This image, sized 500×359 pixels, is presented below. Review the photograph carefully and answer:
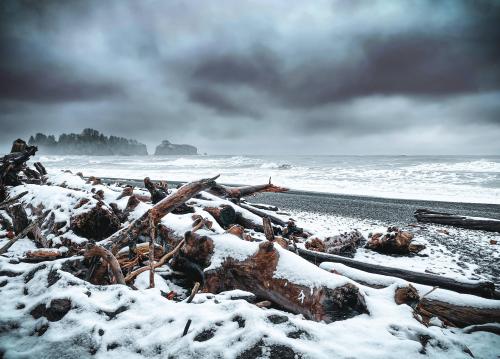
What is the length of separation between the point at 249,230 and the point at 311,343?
4.72 m

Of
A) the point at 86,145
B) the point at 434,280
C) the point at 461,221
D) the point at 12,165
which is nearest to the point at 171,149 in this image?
the point at 86,145

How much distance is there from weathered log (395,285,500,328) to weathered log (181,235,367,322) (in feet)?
2.19

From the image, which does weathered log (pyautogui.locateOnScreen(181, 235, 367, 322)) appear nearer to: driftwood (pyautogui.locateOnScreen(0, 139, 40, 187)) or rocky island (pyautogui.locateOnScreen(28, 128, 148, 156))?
driftwood (pyautogui.locateOnScreen(0, 139, 40, 187))

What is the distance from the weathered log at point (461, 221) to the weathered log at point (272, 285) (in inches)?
324

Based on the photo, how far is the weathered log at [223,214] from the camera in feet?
20.1

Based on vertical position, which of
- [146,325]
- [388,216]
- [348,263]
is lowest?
[388,216]

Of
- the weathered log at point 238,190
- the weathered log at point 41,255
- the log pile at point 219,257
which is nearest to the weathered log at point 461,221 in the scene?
the log pile at point 219,257

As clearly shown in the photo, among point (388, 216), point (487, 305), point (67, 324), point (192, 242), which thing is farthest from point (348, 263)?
point (388, 216)

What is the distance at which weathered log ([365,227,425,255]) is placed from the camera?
550 cm

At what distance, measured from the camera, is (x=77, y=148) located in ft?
390

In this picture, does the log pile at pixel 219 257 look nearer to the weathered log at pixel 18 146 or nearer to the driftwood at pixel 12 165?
the driftwood at pixel 12 165

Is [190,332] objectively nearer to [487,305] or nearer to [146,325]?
[146,325]

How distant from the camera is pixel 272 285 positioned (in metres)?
2.71

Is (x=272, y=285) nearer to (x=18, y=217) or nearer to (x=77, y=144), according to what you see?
(x=18, y=217)
